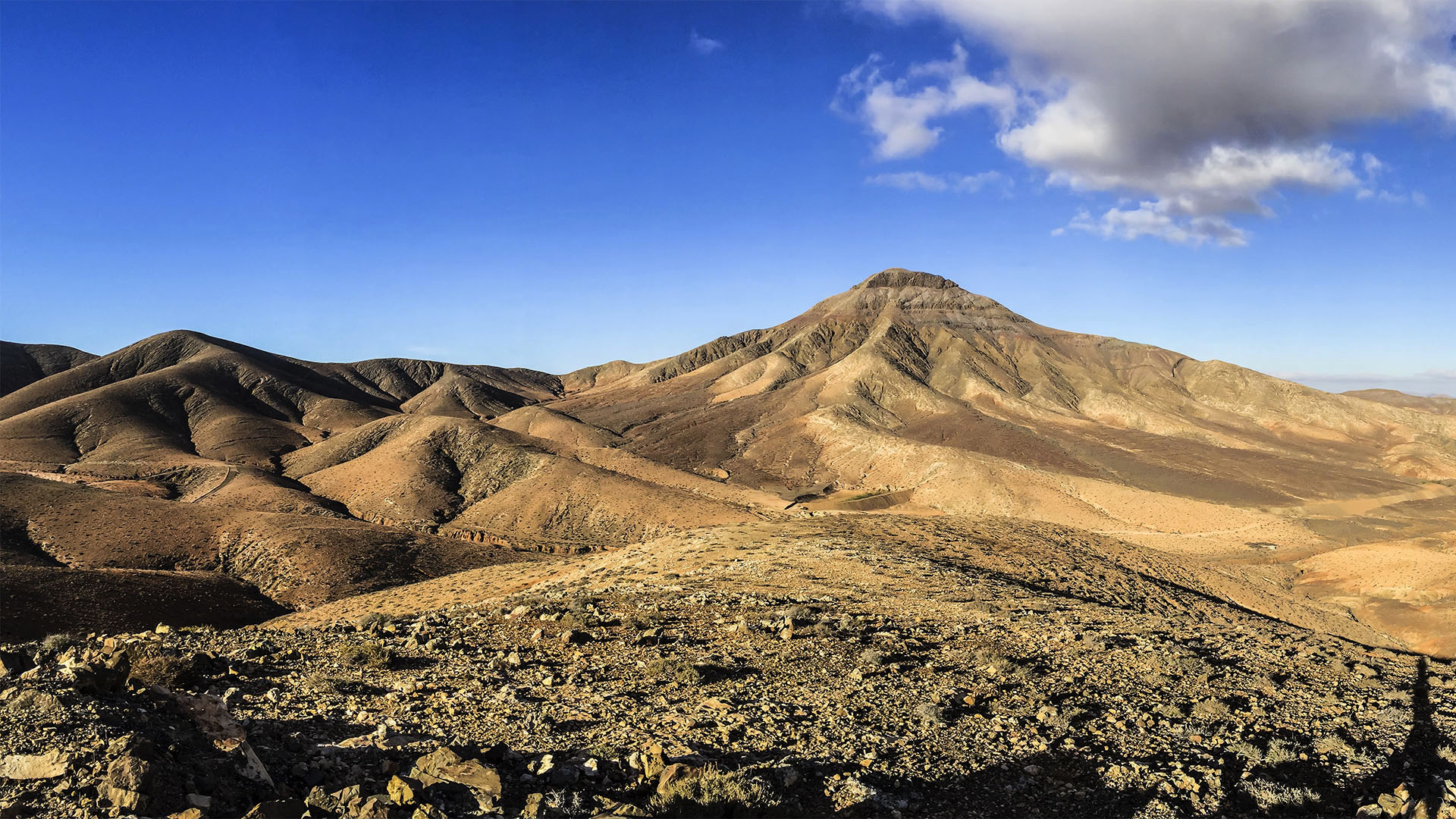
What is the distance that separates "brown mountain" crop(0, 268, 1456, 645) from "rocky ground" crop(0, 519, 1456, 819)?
1966 cm

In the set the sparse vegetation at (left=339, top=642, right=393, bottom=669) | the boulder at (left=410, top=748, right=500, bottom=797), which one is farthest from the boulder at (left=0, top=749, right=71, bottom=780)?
the sparse vegetation at (left=339, top=642, right=393, bottom=669)

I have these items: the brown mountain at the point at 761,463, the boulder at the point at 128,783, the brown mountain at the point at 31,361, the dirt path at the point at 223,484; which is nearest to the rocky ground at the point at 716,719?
the boulder at the point at 128,783

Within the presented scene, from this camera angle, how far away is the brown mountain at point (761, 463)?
33062 millimetres

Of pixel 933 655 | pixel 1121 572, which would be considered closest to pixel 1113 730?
pixel 933 655

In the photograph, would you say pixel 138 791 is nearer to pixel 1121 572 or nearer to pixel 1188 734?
pixel 1188 734

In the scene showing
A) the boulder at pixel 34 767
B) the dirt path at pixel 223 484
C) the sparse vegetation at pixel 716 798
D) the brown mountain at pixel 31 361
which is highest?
the brown mountain at pixel 31 361

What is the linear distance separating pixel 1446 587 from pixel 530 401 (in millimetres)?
147879

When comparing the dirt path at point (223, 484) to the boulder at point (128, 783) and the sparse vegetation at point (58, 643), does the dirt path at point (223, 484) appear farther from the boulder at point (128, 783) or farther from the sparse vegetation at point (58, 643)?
the boulder at point (128, 783)

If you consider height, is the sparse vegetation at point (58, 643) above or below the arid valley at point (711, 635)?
above

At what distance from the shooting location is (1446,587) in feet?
90.9

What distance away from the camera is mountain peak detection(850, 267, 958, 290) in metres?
171

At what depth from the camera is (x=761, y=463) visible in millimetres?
75562

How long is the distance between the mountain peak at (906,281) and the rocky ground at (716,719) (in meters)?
163

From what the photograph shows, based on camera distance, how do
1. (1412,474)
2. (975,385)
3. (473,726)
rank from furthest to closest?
(975,385) < (1412,474) < (473,726)
